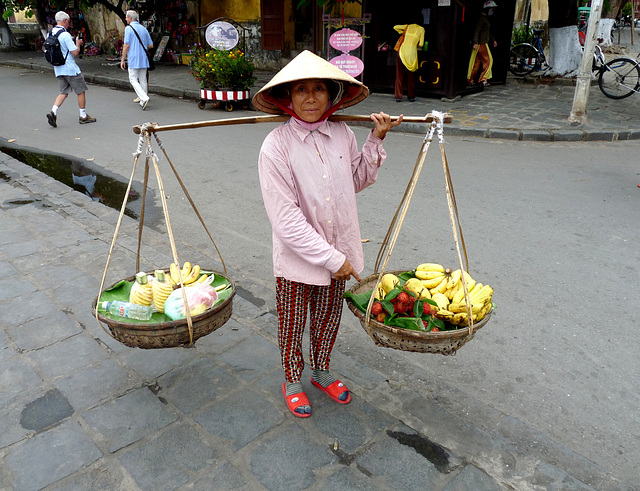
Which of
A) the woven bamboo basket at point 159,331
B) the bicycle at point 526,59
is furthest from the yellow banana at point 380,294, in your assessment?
the bicycle at point 526,59

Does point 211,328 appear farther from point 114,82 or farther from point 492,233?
point 114,82

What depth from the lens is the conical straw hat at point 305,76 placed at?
7.23ft

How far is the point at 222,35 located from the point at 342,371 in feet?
32.7

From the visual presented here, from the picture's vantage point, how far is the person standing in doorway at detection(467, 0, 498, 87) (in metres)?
11.1

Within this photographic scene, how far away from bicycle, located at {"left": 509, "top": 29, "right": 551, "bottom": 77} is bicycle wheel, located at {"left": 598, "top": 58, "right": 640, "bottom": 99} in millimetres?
2311

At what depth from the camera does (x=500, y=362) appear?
3.10 meters

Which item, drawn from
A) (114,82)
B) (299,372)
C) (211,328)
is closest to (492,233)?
(299,372)

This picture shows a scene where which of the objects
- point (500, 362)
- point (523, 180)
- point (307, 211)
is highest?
point (307, 211)

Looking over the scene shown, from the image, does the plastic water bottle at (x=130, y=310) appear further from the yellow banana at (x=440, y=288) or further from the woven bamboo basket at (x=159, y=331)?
the yellow banana at (x=440, y=288)

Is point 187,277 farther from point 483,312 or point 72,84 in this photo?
point 72,84

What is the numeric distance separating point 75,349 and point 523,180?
529cm

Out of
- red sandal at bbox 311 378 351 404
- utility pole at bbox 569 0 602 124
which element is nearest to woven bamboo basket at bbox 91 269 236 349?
red sandal at bbox 311 378 351 404

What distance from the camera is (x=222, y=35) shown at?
11117 millimetres

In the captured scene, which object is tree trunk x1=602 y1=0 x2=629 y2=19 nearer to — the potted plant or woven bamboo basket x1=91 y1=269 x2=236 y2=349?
the potted plant
